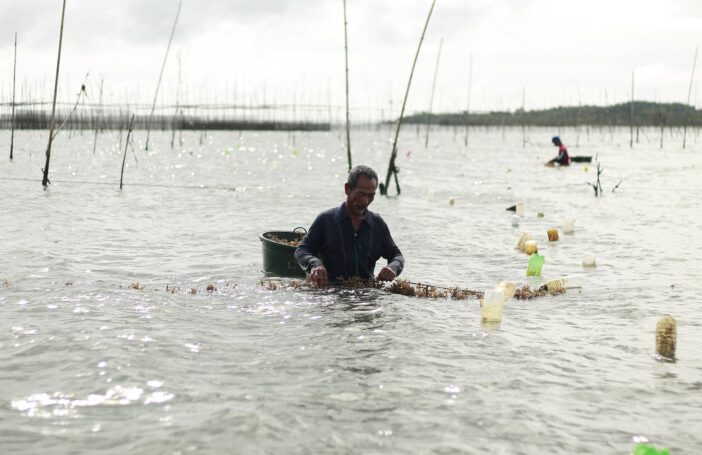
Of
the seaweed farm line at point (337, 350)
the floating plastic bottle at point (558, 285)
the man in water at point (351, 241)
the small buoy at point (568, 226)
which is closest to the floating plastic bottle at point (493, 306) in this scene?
the seaweed farm line at point (337, 350)

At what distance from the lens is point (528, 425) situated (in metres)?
4.72

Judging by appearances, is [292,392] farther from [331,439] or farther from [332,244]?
[332,244]

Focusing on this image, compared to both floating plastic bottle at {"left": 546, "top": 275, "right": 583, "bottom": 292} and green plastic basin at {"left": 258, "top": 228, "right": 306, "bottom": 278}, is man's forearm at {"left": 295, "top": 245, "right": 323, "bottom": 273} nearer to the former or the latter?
green plastic basin at {"left": 258, "top": 228, "right": 306, "bottom": 278}

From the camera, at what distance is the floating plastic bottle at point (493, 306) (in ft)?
Result: 24.0

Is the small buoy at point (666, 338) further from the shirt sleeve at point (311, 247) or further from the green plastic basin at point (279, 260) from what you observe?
the green plastic basin at point (279, 260)

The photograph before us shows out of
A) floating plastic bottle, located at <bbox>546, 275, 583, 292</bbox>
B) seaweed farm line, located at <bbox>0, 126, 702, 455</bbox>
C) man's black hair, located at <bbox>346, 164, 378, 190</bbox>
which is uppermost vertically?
man's black hair, located at <bbox>346, 164, 378, 190</bbox>

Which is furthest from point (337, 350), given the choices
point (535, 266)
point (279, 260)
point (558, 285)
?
point (535, 266)

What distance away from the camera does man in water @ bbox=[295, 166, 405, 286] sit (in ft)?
24.5

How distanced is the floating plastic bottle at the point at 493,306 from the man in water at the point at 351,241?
3.05 ft

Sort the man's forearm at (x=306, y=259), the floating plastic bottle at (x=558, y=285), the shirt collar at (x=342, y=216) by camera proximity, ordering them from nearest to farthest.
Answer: the man's forearm at (x=306, y=259)
the shirt collar at (x=342, y=216)
the floating plastic bottle at (x=558, y=285)

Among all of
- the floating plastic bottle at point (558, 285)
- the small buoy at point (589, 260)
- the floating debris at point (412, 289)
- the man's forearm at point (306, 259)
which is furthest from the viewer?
the small buoy at point (589, 260)

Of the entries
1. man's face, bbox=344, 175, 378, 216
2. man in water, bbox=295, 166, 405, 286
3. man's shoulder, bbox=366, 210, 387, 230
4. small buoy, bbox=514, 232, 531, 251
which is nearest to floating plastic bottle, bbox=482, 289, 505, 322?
man in water, bbox=295, 166, 405, 286

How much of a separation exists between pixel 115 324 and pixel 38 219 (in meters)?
10.4

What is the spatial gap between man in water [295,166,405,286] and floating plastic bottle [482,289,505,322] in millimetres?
929
